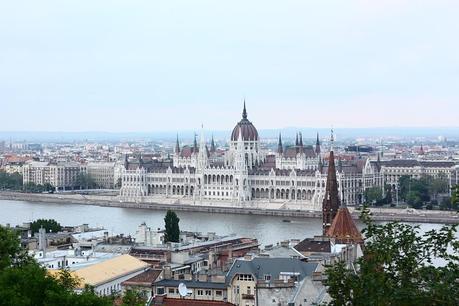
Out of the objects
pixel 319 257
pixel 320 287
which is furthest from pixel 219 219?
pixel 320 287

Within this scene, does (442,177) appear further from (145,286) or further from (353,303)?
(353,303)

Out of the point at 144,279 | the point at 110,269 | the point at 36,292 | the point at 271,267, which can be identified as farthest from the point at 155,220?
the point at 36,292

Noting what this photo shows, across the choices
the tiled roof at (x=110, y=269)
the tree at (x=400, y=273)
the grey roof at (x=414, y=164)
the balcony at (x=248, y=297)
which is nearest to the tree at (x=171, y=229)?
the tiled roof at (x=110, y=269)

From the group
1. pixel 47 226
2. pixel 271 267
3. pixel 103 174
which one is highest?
pixel 271 267

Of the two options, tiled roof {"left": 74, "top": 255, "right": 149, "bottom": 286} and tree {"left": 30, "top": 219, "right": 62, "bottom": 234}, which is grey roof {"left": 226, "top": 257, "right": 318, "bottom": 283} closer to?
tiled roof {"left": 74, "top": 255, "right": 149, "bottom": 286}

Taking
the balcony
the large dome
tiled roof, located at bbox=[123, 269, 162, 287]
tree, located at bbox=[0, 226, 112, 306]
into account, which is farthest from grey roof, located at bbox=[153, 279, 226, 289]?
the large dome

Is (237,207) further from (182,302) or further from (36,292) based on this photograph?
(36,292)

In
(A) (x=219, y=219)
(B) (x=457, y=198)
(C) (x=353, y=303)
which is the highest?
(B) (x=457, y=198)
